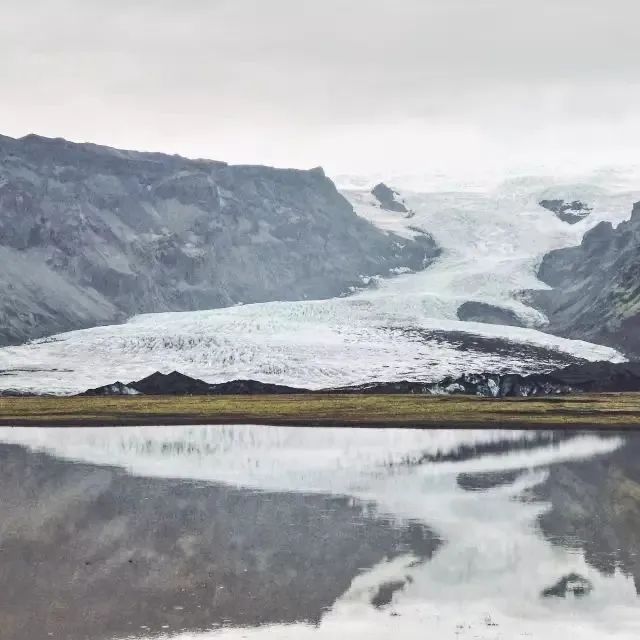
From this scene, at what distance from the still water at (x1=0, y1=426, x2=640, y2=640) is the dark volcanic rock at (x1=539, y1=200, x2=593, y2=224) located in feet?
344

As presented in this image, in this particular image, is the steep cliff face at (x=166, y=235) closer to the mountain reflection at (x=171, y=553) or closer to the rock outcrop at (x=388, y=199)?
the rock outcrop at (x=388, y=199)

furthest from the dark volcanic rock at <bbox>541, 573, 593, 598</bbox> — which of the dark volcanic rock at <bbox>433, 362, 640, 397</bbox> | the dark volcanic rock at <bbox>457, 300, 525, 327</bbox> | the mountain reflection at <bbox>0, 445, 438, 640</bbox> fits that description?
the dark volcanic rock at <bbox>457, 300, 525, 327</bbox>

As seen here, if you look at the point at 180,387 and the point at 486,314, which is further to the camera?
the point at 486,314

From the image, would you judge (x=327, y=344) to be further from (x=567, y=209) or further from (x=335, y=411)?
(x=567, y=209)

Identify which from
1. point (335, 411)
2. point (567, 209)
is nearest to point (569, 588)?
point (335, 411)

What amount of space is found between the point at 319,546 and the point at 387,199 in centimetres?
14177

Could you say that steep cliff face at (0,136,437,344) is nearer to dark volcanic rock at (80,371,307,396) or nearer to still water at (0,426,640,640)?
dark volcanic rock at (80,371,307,396)

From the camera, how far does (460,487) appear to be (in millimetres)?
30359

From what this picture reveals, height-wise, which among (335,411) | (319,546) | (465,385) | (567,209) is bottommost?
(465,385)

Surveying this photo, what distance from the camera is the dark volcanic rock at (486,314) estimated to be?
388 feet

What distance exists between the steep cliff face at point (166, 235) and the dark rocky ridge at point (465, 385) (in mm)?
51598

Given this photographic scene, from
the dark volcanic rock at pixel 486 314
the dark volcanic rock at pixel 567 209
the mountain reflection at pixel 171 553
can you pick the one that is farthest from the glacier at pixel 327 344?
the mountain reflection at pixel 171 553

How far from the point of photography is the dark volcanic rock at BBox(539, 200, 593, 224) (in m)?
141

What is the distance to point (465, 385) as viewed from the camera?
275ft
